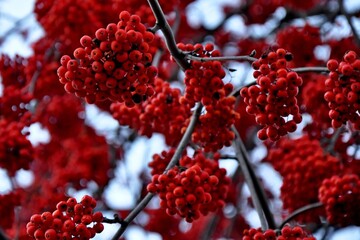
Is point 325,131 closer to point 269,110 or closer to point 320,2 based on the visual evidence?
point 269,110

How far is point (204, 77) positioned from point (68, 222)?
38.0 inches

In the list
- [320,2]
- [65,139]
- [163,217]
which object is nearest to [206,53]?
[65,139]

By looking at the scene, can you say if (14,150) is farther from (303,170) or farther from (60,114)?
(60,114)

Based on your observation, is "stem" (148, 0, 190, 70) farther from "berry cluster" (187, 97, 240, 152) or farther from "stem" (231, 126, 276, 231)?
"stem" (231, 126, 276, 231)

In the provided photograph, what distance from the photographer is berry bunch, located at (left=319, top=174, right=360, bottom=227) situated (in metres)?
3.79

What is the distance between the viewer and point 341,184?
3.83m

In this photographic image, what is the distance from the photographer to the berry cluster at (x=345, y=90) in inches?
105

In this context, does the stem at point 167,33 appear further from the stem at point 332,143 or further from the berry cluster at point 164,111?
the stem at point 332,143

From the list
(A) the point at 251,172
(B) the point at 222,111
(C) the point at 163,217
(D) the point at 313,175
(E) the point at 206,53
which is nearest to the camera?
(E) the point at 206,53

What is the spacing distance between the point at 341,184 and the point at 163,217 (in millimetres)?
3857

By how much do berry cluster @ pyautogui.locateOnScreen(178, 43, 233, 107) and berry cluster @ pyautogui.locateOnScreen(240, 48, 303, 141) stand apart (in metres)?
0.23

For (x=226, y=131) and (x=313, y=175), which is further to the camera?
(x=313, y=175)

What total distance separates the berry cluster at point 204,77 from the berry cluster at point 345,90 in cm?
57

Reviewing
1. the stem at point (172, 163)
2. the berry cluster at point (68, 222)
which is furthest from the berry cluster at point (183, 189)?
the berry cluster at point (68, 222)
